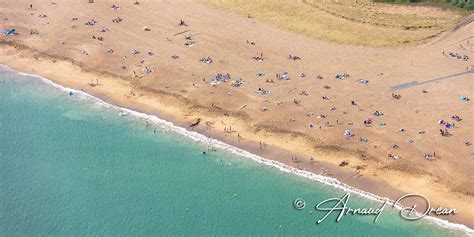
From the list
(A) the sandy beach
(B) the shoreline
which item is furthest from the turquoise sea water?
(A) the sandy beach

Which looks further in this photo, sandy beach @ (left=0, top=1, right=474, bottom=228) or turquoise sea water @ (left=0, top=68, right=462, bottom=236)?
sandy beach @ (left=0, top=1, right=474, bottom=228)

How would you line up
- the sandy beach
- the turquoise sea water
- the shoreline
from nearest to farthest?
the turquoise sea water → the shoreline → the sandy beach

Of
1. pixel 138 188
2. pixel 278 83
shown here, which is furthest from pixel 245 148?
pixel 278 83

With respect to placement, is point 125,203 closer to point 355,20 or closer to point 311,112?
point 311,112

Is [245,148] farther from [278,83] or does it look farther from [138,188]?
[278,83]

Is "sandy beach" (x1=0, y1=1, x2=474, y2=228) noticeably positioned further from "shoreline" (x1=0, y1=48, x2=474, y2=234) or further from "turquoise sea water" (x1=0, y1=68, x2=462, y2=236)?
"turquoise sea water" (x1=0, y1=68, x2=462, y2=236)

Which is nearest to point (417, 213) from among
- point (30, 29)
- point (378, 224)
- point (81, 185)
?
point (378, 224)

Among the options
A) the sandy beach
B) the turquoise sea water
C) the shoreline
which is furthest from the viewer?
the sandy beach
